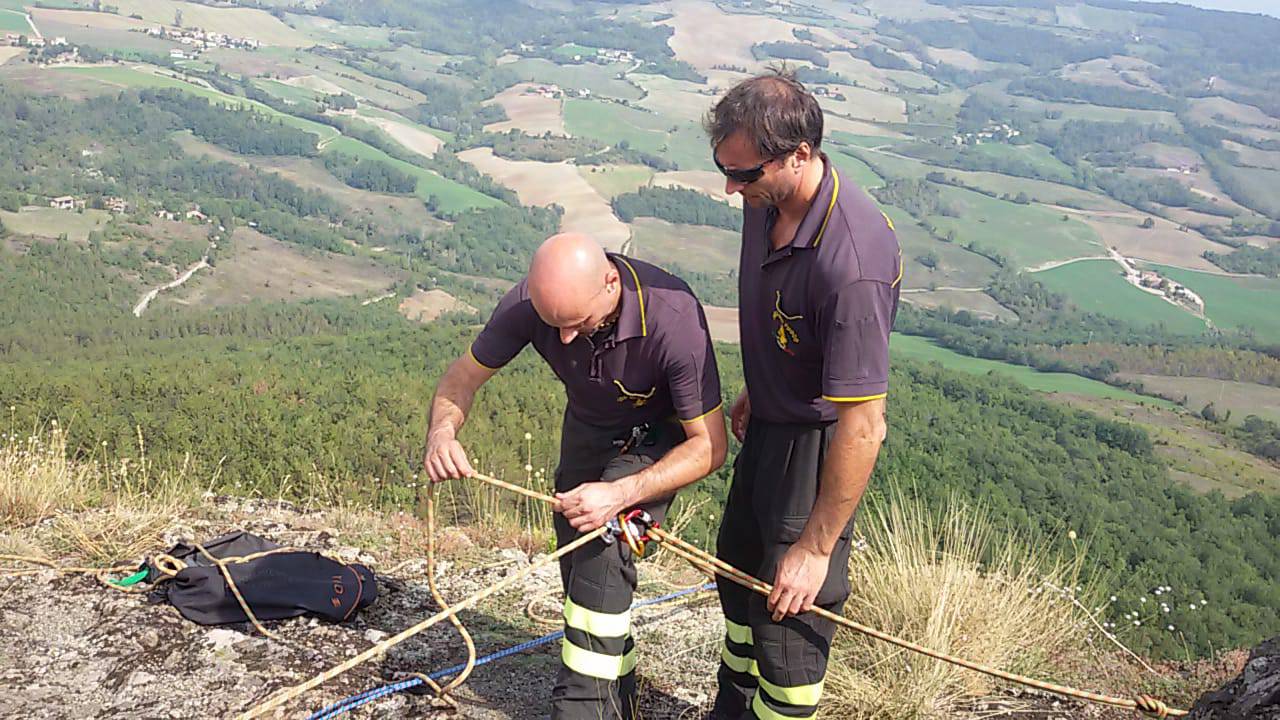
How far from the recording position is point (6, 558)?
443cm

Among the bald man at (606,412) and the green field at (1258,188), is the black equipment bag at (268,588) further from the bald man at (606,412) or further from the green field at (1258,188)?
the green field at (1258,188)

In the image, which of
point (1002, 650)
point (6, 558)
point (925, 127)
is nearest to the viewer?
point (1002, 650)

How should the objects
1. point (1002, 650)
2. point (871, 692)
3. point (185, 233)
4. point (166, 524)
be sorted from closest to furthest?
point (871, 692), point (1002, 650), point (166, 524), point (185, 233)

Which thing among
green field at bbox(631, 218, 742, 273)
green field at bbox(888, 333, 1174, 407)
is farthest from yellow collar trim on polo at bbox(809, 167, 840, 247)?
green field at bbox(631, 218, 742, 273)

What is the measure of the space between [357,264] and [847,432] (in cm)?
8916

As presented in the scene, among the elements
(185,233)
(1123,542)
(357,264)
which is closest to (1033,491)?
(1123,542)

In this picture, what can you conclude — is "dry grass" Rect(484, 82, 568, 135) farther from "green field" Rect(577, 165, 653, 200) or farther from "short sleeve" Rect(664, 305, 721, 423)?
"short sleeve" Rect(664, 305, 721, 423)

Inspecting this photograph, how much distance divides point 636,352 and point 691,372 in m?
0.19

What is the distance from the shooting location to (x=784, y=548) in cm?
286

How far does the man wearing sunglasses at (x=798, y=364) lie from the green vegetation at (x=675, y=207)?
301 ft

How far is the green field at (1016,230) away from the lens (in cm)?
9238

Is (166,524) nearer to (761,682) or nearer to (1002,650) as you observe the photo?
(761,682)

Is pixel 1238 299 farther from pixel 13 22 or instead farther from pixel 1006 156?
pixel 13 22

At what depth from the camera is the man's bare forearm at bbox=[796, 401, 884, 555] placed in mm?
2520
